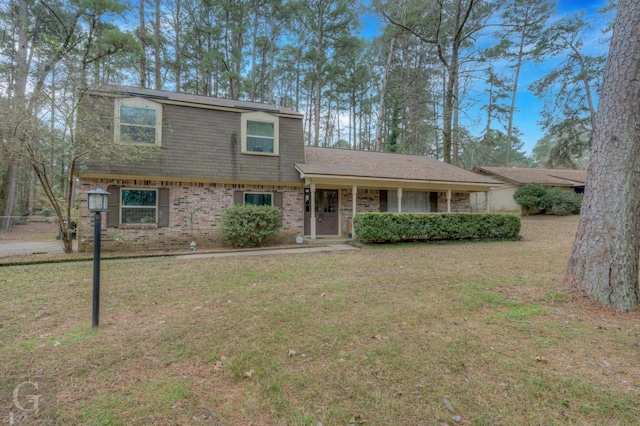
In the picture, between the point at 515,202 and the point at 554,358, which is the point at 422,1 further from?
the point at 554,358

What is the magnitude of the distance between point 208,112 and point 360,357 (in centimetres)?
1003

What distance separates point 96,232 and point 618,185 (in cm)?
714

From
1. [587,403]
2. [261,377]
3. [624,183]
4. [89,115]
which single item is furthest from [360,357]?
[89,115]

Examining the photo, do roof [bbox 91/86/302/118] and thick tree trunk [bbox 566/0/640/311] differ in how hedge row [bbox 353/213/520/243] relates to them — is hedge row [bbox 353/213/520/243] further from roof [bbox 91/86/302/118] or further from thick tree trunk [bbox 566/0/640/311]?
thick tree trunk [bbox 566/0/640/311]

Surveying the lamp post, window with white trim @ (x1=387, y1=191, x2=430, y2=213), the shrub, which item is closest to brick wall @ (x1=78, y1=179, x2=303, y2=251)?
window with white trim @ (x1=387, y1=191, x2=430, y2=213)

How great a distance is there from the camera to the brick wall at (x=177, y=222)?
8.62 m

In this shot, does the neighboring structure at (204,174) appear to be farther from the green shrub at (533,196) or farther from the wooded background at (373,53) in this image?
the green shrub at (533,196)

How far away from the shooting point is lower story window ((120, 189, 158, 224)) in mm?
8961

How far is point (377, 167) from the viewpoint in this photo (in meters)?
12.3

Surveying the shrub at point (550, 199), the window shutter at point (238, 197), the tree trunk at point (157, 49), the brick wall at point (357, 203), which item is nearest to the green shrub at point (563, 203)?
the shrub at point (550, 199)

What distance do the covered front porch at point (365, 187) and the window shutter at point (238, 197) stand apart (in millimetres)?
2291

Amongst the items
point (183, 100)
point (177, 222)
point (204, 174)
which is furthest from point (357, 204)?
point (183, 100)

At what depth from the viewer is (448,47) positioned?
705 inches

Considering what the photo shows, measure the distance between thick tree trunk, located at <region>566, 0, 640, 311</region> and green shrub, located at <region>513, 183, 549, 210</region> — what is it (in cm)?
1594
